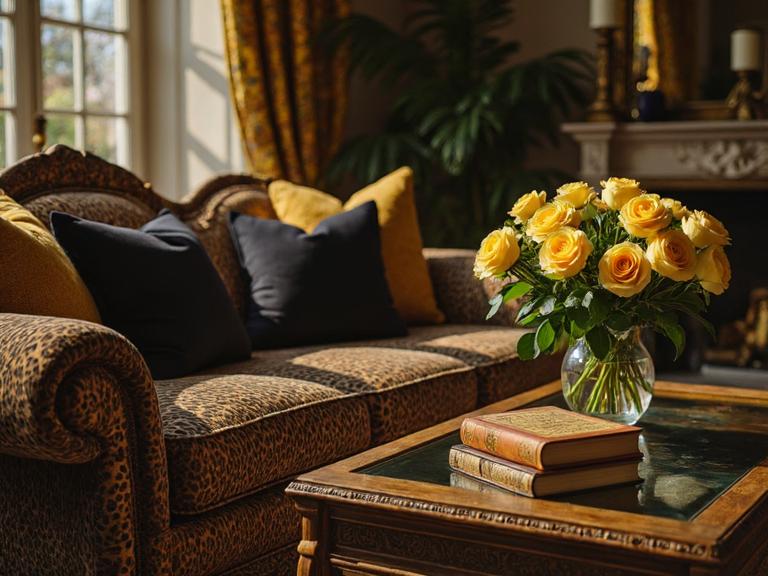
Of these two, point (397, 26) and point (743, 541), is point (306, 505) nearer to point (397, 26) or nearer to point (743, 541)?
point (743, 541)

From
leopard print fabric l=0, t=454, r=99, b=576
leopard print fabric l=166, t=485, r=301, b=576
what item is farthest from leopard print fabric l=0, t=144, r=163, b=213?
leopard print fabric l=166, t=485, r=301, b=576

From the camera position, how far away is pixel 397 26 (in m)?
5.27

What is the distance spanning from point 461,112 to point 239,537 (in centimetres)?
263

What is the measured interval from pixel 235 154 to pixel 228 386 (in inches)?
88.5

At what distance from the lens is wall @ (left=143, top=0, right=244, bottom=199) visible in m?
4.31

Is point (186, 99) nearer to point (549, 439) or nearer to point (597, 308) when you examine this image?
point (597, 308)

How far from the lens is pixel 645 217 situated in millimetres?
1787

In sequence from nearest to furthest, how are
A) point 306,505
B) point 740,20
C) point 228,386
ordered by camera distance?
point 306,505 < point 228,386 < point 740,20

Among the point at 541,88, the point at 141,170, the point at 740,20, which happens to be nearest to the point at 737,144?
the point at 740,20

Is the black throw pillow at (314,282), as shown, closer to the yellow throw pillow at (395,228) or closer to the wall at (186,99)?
the yellow throw pillow at (395,228)

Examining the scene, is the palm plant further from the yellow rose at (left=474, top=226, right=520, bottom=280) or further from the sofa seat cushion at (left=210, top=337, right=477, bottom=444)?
the yellow rose at (left=474, top=226, right=520, bottom=280)

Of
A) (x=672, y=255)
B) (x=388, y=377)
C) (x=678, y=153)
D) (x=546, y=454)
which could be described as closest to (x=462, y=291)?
(x=388, y=377)

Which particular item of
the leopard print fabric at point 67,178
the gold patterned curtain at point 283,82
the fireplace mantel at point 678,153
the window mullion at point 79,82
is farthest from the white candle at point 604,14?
the leopard print fabric at point 67,178

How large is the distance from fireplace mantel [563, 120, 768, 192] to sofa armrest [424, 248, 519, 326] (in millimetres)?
1361
